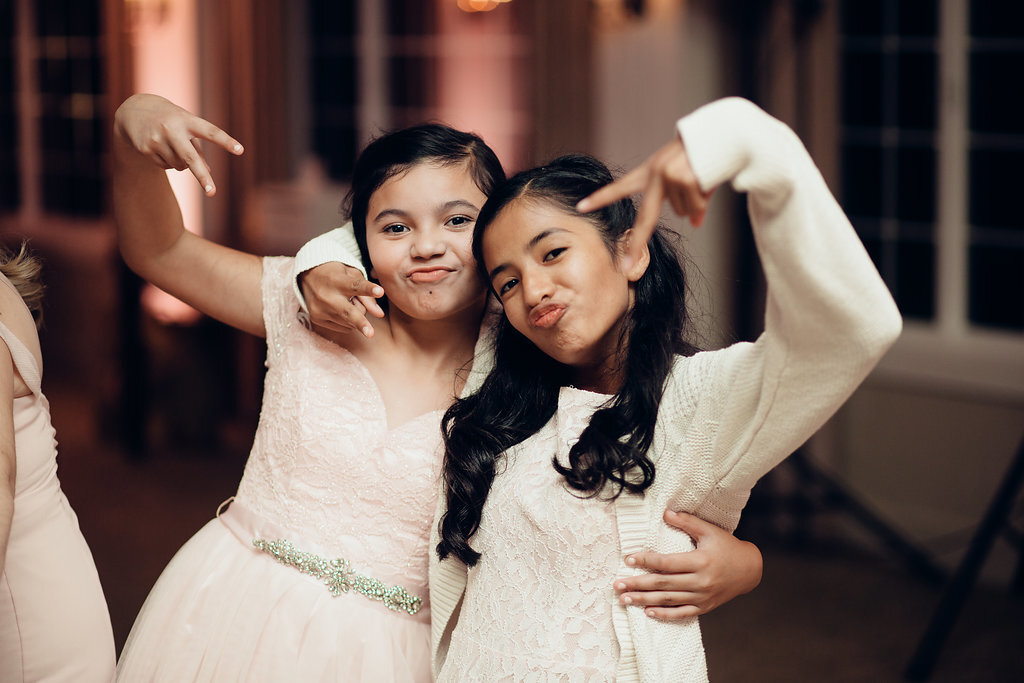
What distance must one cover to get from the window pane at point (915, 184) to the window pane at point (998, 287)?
248 millimetres

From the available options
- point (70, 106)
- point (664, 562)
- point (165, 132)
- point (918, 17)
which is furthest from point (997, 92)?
point (70, 106)

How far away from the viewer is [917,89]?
162 inches

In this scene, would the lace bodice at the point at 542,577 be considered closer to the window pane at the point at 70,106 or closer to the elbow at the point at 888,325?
the elbow at the point at 888,325

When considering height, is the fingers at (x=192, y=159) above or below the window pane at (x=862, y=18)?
below

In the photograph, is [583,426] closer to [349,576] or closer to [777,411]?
[777,411]

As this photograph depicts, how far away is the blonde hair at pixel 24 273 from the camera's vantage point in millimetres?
1423

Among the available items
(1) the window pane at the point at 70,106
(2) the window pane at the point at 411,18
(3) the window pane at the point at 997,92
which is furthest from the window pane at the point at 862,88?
(1) the window pane at the point at 70,106

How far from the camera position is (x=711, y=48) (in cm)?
437

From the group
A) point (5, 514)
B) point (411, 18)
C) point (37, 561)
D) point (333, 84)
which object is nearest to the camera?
point (5, 514)

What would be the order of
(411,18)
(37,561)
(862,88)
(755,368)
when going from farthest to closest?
1. (411,18)
2. (862,88)
3. (37,561)
4. (755,368)

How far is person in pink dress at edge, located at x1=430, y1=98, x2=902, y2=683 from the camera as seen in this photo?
112cm

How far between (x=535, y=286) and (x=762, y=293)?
9.90 ft

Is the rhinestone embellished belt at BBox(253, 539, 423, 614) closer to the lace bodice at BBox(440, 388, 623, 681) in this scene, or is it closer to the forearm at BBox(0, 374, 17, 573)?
the lace bodice at BBox(440, 388, 623, 681)

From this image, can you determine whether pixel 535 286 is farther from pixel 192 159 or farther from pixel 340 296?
pixel 192 159
